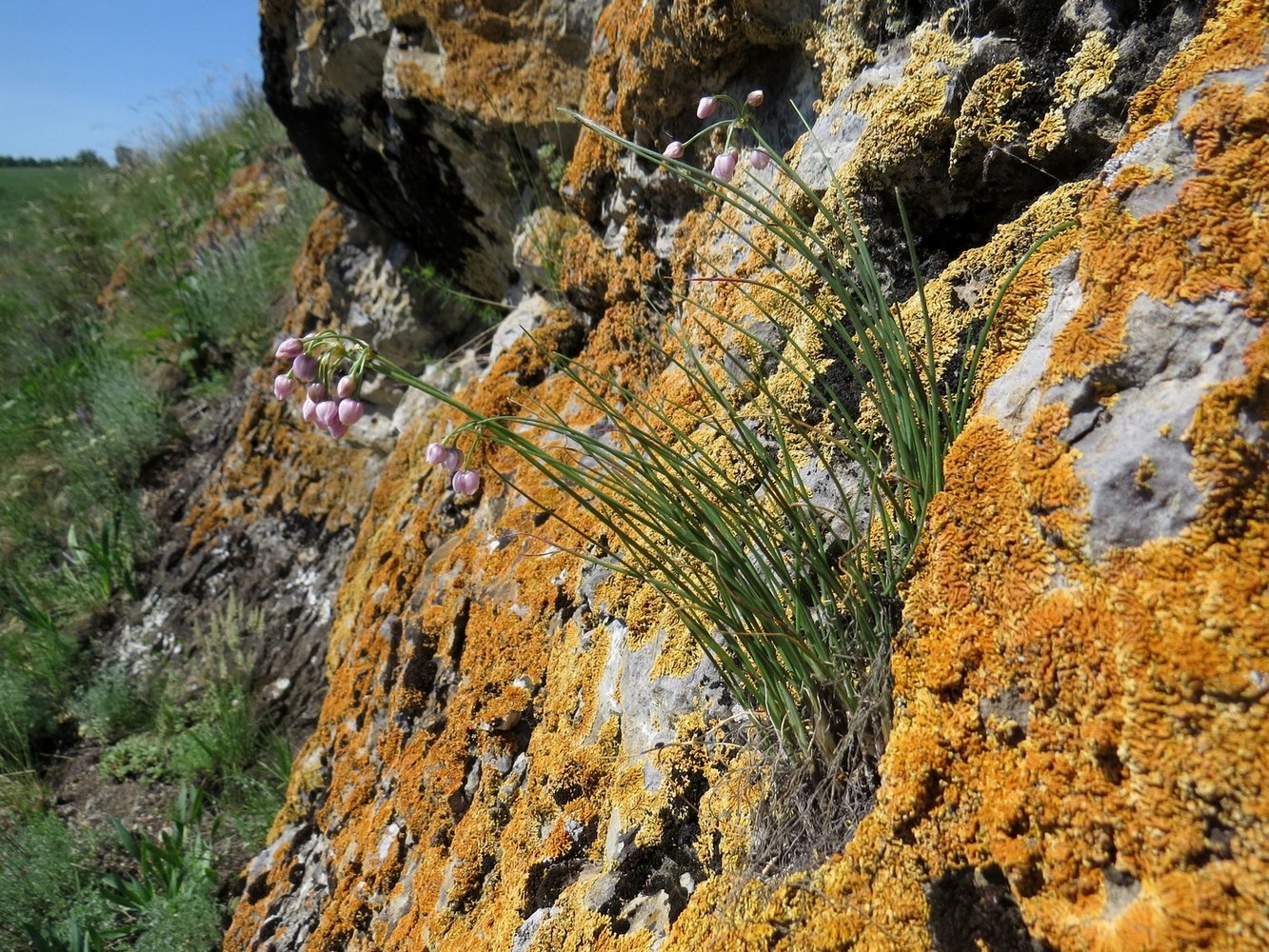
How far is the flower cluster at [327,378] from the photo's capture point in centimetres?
126

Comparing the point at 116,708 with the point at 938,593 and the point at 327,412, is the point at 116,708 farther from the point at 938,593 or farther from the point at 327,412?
the point at 938,593

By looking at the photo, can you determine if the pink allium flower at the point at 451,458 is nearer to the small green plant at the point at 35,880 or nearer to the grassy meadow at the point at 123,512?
the grassy meadow at the point at 123,512

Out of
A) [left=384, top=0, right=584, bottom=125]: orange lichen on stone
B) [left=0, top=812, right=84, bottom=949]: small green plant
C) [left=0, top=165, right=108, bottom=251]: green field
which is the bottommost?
[left=0, top=812, right=84, bottom=949]: small green plant

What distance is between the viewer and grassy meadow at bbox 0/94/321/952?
3184 mm

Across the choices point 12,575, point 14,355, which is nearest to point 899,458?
point 12,575

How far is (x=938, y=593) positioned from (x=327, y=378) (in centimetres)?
99

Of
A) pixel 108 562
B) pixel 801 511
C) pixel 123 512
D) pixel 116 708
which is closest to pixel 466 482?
pixel 801 511

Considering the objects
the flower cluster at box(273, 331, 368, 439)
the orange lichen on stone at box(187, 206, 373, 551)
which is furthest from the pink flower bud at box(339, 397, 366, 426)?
the orange lichen on stone at box(187, 206, 373, 551)

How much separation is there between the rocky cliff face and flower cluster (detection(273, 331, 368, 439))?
2.18 ft

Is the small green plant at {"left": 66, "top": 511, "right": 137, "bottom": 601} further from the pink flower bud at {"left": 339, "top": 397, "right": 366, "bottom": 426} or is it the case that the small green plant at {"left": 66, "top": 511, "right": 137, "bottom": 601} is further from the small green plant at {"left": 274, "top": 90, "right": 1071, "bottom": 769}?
the pink flower bud at {"left": 339, "top": 397, "right": 366, "bottom": 426}

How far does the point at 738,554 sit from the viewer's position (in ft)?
4.32

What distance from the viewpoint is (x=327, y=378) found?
133 cm

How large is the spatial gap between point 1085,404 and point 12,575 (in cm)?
596

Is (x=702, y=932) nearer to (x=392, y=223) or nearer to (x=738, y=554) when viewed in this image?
(x=738, y=554)
